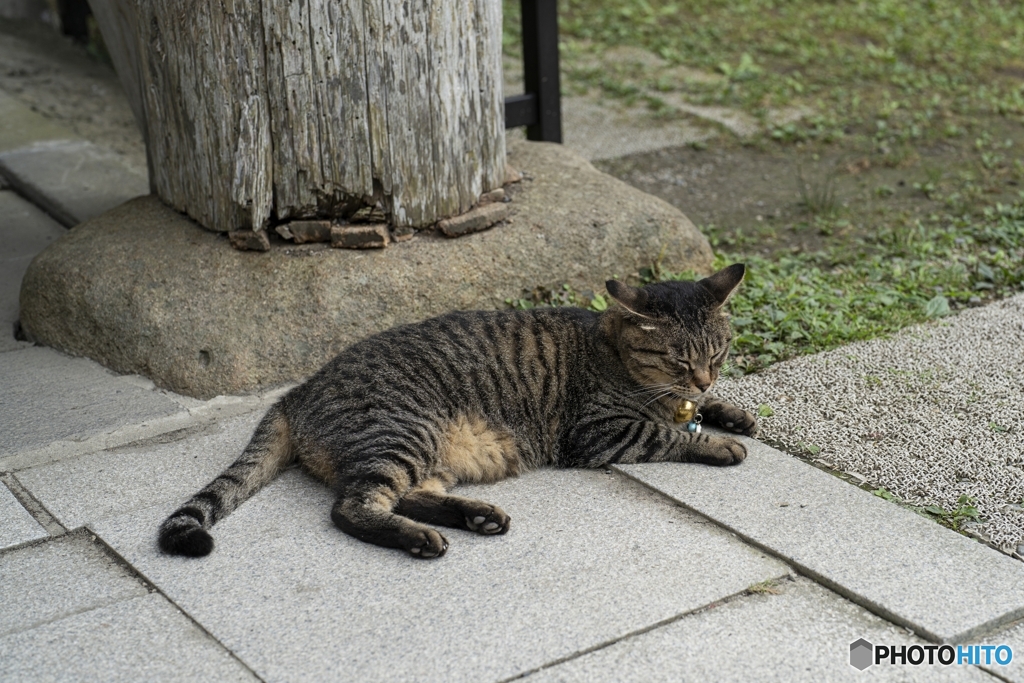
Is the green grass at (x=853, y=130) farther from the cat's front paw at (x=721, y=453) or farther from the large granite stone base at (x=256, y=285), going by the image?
the cat's front paw at (x=721, y=453)

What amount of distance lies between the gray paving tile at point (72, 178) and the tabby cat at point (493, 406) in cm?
281

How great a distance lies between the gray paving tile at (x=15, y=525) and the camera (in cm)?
334

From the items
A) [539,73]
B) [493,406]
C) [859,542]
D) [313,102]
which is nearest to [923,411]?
[859,542]

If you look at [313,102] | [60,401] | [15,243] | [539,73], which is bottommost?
[60,401]

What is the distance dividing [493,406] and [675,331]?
2.34 feet

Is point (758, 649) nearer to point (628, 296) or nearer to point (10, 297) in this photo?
point (628, 296)

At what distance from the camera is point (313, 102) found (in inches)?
171

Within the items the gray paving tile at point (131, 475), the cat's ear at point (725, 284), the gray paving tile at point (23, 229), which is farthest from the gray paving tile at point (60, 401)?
the cat's ear at point (725, 284)

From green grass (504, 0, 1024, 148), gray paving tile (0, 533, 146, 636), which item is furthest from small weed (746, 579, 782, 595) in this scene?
green grass (504, 0, 1024, 148)

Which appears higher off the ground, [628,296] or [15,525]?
[628,296]

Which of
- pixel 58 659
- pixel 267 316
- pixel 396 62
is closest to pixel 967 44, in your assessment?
pixel 396 62

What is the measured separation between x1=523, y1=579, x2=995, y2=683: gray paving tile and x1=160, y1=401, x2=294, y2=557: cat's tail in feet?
3.91

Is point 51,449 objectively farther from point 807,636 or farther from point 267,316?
point 807,636

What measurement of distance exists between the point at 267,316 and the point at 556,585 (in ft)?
6.29
